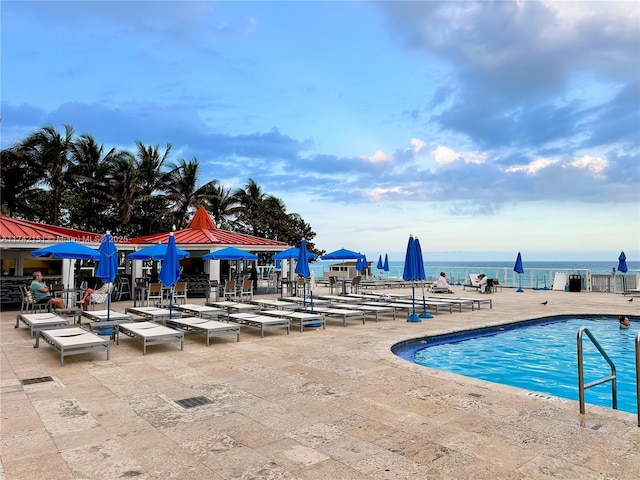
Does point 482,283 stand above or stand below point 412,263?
below

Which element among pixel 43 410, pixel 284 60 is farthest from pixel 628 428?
pixel 284 60

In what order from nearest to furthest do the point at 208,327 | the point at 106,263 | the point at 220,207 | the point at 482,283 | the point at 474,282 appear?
the point at 208,327, the point at 106,263, the point at 482,283, the point at 474,282, the point at 220,207

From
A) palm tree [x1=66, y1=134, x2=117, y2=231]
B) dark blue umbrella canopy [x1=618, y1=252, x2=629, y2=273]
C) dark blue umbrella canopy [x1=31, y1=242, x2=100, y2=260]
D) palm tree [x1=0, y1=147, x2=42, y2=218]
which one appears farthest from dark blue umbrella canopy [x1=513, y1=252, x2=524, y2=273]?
palm tree [x1=0, y1=147, x2=42, y2=218]

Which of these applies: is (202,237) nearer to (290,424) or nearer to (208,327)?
(208,327)

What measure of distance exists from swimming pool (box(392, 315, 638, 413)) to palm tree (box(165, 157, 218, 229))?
23.5 m

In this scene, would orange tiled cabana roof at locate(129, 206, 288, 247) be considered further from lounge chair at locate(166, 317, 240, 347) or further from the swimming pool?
the swimming pool

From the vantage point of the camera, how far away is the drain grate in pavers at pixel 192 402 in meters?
4.35

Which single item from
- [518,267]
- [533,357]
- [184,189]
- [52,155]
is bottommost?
[533,357]

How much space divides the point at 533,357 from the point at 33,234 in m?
14.7

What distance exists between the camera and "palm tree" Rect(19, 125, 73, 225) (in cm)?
2298

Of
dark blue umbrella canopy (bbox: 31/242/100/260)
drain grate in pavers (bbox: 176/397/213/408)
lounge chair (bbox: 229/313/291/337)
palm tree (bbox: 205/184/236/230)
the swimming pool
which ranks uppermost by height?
palm tree (bbox: 205/184/236/230)

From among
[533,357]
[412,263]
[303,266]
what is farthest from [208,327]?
[533,357]

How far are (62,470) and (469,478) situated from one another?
2812mm

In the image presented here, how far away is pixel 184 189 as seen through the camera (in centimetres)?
2914
